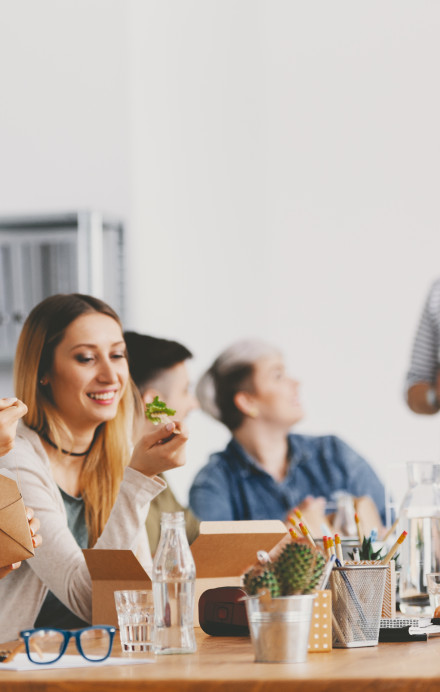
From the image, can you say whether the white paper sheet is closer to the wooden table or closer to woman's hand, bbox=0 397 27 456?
the wooden table

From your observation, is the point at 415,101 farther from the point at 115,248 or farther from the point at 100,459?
the point at 100,459

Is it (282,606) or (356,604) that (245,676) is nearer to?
(282,606)

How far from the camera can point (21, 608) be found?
5.85 ft

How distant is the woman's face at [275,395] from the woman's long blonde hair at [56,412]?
1.59 metres

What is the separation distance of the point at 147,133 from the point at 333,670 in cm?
335

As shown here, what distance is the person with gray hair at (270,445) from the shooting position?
3.51 m

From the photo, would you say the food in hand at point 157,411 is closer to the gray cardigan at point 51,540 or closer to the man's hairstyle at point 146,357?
the gray cardigan at point 51,540

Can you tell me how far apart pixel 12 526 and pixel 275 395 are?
90.7 inches

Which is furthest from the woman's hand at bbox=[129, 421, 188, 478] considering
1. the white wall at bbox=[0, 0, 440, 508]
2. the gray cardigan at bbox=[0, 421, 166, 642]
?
the white wall at bbox=[0, 0, 440, 508]

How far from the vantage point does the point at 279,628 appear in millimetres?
1104

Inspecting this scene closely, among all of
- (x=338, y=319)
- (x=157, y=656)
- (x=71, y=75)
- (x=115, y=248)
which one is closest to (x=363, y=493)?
(x=338, y=319)

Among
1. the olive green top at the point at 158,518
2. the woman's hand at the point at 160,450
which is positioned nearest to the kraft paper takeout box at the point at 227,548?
the woman's hand at the point at 160,450

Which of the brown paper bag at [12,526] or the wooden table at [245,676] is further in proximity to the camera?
the brown paper bag at [12,526]

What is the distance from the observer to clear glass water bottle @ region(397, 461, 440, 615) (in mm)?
1756
